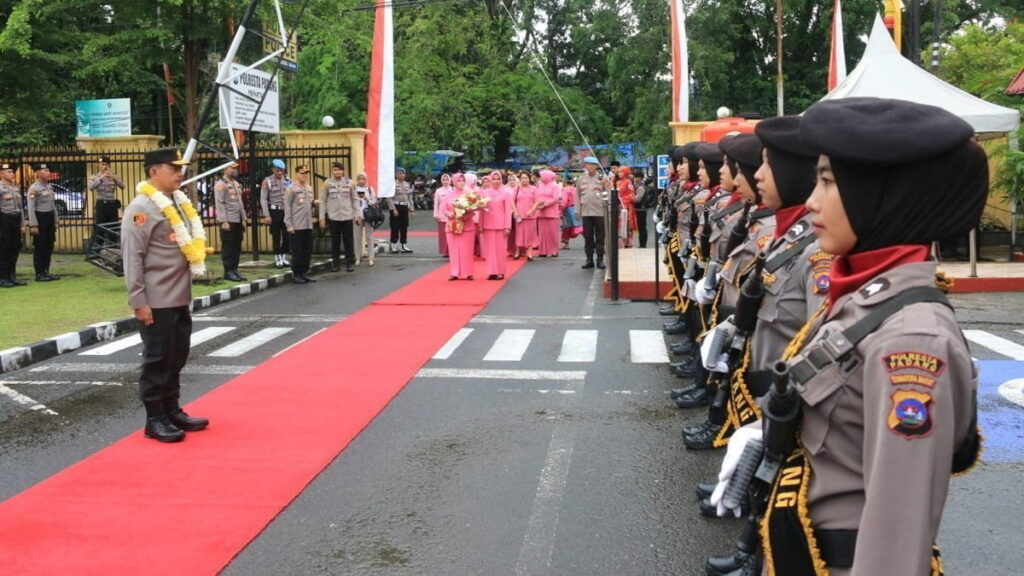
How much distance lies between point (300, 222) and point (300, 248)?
446 mm

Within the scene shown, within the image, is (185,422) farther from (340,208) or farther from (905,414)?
(340,208)

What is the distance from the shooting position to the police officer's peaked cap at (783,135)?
353cm

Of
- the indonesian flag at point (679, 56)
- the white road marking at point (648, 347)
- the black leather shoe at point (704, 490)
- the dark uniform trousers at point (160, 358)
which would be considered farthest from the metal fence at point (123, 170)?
the black leather shoe at point (704, 490)

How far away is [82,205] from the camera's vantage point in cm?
2091

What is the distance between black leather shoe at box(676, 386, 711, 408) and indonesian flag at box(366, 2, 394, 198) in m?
11.8

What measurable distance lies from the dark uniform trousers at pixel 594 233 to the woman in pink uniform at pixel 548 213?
6.36ft

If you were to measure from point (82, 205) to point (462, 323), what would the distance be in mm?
13490

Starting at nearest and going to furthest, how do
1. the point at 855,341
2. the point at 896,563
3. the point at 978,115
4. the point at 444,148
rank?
1. the point at 896,563
2. the point at 855,341
3. the point at 978,115
4. the point at 444,148

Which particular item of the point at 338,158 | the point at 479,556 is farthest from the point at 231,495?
the point at 338,158

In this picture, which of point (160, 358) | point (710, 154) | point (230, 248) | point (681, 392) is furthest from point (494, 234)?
point (160, 358)

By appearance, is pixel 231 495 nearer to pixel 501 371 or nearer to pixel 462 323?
pixel 501 371

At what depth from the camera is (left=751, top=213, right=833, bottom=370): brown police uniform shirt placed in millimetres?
3762

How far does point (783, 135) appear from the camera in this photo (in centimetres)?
355

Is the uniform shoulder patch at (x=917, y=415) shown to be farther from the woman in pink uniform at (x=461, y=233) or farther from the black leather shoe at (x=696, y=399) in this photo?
the woman in pink uniform at (x=461, y=233)
